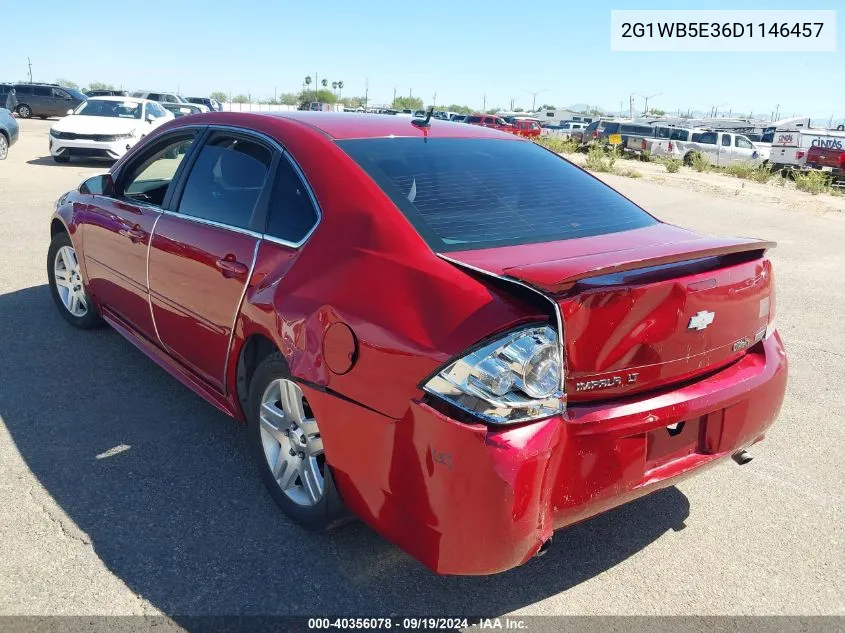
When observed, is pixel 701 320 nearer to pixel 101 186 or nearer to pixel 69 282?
pixel 101 186

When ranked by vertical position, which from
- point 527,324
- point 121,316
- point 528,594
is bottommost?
point 528,594

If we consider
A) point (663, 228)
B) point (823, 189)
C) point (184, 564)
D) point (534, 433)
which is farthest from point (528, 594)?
point (823, 189)

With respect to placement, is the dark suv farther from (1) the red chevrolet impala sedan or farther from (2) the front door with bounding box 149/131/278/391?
(1) the red chevrolet impala sedan

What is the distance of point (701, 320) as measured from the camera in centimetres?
253

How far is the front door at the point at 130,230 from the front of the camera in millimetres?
4102

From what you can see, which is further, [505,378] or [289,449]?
[289,449]

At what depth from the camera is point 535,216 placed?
120 inches

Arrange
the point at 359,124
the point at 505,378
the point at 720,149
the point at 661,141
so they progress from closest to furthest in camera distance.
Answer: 1. the point at 505,378
2. the point at 359,124
3. the point at 720,149
4. the point at 661,141

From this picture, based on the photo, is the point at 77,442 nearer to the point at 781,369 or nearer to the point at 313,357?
the point at 313,357

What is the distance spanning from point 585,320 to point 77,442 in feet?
8.97

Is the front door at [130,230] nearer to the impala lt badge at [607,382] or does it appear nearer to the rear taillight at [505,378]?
the rear taillight at [505,378]

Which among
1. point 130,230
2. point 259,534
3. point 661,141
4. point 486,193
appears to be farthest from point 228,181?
point 661,141

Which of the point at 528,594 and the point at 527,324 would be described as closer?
the point at 527,324

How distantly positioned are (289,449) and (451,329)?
1.14 metres
